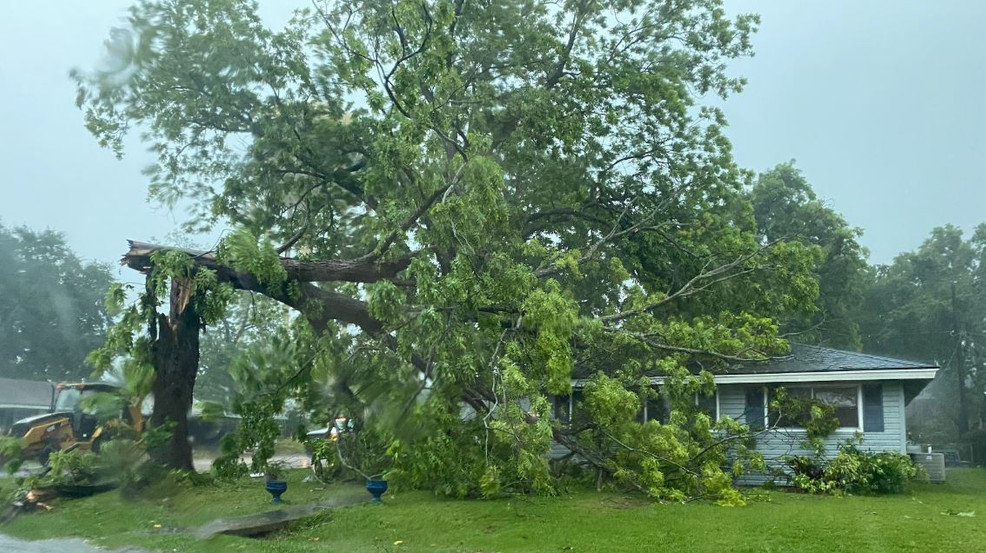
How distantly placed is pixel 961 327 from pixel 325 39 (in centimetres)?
3319

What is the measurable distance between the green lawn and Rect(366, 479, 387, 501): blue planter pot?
0.28m

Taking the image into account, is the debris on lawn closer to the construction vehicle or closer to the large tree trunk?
the large tree trunk

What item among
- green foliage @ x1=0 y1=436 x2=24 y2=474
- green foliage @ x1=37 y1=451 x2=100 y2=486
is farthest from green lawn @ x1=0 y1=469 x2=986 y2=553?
green foliage @ x1=0 y1=436 x2=24 y2=474

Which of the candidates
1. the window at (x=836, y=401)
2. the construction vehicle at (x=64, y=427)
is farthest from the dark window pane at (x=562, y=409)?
the construction vehicle at (x=64, y=427)

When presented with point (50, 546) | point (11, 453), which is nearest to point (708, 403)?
point (50, 546)

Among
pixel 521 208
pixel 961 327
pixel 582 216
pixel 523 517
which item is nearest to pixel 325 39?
pixel 521 208

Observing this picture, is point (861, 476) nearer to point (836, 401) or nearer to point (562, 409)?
point (836, 401)

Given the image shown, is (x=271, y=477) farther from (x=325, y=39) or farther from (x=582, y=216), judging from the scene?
(x=582, y=216)

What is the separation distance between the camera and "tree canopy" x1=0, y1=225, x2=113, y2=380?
11.0 m

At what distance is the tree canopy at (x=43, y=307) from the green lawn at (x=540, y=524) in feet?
6.71

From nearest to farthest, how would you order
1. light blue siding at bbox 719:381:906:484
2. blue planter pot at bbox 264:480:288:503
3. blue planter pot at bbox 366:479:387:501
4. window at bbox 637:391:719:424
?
blue planter pot at bbox 264:480:288:503
blue planter pot at bbox 366:479:387:501
light blue siding at bbox 719:381:906:484
window at bbox 637:391:719:424

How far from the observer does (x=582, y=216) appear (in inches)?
750

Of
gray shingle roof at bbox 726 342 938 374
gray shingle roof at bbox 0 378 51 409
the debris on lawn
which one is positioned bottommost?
the debris on lawn

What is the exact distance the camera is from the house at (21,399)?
11.3m
